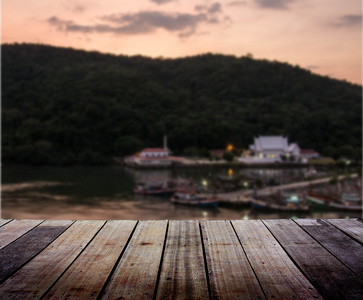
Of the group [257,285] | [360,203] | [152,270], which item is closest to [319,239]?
[257,285]

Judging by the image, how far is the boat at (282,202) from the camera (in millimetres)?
16094

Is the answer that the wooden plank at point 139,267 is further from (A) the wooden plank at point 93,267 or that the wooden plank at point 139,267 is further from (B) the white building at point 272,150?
(B) the white building at point 272,150

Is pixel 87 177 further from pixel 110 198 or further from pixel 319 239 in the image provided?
pixel 319 239

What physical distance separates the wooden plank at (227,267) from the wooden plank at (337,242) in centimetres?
29

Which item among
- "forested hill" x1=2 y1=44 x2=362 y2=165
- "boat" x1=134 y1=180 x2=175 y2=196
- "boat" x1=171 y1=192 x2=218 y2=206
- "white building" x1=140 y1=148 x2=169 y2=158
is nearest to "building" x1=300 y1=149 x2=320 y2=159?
"forested hill" x1=2 y1=44 x2=362 y2=165

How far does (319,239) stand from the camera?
1.35 metres

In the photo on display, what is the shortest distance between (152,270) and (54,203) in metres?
17.6

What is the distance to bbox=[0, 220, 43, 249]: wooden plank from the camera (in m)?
1.37

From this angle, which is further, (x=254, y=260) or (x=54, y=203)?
(x=54, y=203)

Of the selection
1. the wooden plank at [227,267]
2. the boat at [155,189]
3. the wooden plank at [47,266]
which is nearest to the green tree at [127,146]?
the boat at [155,189]

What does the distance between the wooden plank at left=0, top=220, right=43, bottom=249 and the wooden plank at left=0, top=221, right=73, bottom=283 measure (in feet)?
0.09

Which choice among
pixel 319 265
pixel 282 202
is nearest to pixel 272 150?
pixel 282 202

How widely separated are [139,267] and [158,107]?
46861 mm

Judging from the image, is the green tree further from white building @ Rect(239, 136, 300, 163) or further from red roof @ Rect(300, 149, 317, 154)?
red roof @ Rect(300, 149, 317, 154)
